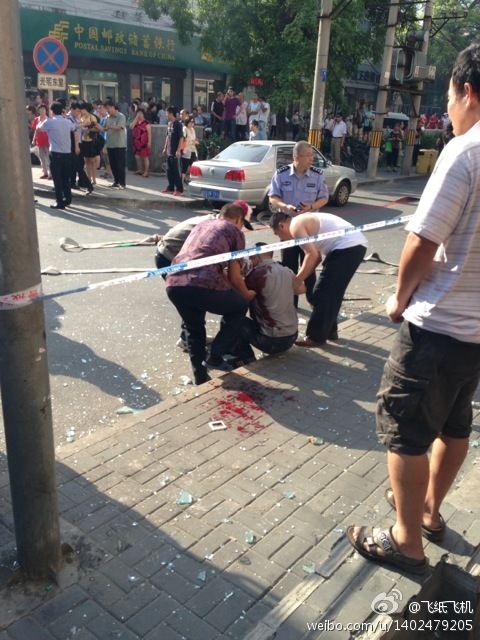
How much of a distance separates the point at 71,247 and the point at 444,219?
23.9 ft

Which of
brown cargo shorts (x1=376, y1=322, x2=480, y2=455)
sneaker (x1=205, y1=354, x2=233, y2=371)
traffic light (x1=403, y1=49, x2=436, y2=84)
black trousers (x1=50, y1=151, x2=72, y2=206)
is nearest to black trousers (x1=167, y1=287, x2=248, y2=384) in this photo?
sneaker (x1=205, y1=354, x2=233, y2=371)

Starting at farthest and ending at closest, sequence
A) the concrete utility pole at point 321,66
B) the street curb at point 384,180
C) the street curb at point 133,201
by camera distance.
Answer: the street curb at point 384,180 → the concrete utility pole at point 321,66 → the street curb at point 133,201

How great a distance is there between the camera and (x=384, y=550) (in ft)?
9.00

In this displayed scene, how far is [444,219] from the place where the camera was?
7.20 feet

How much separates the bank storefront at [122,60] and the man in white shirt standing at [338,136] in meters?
8.78

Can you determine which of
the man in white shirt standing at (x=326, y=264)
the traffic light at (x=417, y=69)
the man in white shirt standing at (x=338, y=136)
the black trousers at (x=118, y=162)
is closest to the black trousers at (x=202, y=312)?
the man in white shirt standing at (x=326, y=264)

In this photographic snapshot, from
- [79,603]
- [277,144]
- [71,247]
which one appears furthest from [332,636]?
[277,144]

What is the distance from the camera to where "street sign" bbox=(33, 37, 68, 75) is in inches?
481

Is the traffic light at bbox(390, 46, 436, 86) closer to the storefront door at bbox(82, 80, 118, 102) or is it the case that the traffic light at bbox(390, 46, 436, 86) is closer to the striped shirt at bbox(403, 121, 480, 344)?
the storefront door at bbox(82, 80, 118, 102)

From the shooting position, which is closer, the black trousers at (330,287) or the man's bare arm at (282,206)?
the black trousers at (330,287)

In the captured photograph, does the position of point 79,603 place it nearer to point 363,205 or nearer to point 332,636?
point 332,636

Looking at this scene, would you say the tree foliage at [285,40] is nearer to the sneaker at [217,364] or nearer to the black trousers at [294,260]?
the black trousers at [294,260]

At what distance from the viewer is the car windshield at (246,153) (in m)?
12.4

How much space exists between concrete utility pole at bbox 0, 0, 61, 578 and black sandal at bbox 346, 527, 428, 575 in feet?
4.45
